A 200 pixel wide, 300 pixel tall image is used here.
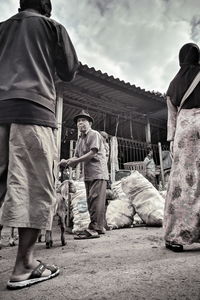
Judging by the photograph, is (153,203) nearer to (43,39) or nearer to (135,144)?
(43,39)

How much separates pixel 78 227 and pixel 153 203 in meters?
1.39

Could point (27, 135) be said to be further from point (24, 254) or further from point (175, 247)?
point (175, 247)

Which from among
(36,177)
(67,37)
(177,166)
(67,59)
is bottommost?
(36,177)

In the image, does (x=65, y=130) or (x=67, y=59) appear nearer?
(x=67, y=59)

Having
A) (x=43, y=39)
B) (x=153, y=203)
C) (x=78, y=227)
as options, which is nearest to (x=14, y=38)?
(x=43, y=39)

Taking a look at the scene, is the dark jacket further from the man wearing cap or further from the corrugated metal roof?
the corrugated metal roof

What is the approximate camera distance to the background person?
213 cm

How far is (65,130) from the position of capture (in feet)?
27.1

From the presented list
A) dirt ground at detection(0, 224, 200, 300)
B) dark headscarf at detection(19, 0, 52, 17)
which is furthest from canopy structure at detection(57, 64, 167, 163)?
dirt ground at detection(0, 224, 200, 300)

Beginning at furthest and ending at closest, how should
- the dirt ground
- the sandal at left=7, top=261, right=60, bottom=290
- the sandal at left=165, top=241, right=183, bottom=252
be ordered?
the sandal at left=165, top=241, right=183, bottom=252 < the sandal at left=7, top=261, right=60, bottom=290 < the dirt ground

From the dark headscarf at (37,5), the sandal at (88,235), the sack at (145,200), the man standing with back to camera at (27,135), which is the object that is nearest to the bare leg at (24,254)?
the man standing with back to camera at (27,135)

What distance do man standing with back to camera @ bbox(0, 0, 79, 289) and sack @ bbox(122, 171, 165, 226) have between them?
2746mm

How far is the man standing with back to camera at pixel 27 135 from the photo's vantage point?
1353 millimetres

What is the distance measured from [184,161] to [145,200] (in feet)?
6.57
